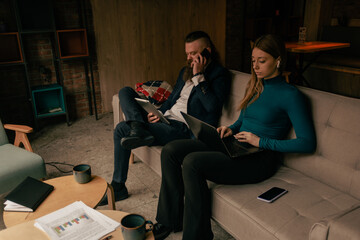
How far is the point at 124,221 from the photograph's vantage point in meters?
1.32

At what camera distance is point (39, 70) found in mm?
3832

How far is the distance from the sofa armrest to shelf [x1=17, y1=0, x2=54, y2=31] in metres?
3.46

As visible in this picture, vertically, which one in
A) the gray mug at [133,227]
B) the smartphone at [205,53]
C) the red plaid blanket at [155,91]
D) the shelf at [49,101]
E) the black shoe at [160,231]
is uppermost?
the smartphone at [205,53]

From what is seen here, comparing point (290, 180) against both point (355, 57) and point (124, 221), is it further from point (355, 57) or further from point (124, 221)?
point (355, 57)

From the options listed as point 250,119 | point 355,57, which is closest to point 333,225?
point 250,119

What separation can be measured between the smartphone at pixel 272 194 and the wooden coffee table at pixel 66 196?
0.86 metres

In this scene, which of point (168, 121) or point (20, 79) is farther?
point (20, 79)

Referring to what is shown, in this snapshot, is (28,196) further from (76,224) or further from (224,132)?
(224,132)

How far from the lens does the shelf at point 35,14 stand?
346cm

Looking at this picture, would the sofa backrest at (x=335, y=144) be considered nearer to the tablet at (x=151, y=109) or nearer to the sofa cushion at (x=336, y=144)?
the sofa cushion at (x=336, y=144)

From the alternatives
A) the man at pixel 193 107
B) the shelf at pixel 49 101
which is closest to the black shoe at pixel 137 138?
the man at pixel 193 107

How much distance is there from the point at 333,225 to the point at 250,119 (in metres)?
A: 0.94

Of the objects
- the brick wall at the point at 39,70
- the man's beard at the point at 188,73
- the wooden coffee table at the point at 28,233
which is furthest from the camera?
the brick wall at the point at 39,70

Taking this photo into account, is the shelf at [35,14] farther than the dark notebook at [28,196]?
Yes
